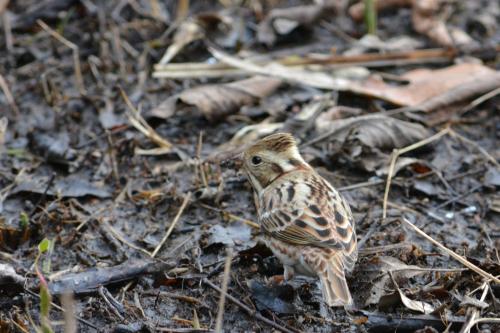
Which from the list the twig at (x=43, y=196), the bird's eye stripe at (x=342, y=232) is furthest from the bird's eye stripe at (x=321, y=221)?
the twig at (x=43, y=196)

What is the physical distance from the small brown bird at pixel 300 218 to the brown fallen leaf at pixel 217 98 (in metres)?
1.78

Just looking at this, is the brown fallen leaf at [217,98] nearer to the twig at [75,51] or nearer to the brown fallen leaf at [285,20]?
the twig at [75,51]

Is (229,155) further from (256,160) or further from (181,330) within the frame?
Answer: (181,330)

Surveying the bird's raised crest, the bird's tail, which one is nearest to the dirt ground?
the bird's tail

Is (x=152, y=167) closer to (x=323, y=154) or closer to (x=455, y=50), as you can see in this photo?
(x=323, y=154)

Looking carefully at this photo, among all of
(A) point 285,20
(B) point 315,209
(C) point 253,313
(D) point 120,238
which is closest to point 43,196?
(D) point 120,238

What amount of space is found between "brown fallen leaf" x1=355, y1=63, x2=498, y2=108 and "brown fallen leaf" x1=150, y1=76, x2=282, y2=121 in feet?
3.74

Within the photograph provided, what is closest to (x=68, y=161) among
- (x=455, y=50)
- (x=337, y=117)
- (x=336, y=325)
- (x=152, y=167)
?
(x=152, y=167)

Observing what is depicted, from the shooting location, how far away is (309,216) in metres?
5.51

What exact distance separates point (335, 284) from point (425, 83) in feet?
13.2

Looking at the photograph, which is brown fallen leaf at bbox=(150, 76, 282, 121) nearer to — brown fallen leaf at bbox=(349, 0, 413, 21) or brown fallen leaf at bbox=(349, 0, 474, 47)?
brown fallen leaf at bbox=(349, 0, 413, 21)

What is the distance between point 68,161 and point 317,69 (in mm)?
3040

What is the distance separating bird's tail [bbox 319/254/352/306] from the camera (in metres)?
4.99

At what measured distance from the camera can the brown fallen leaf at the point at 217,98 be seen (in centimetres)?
788
